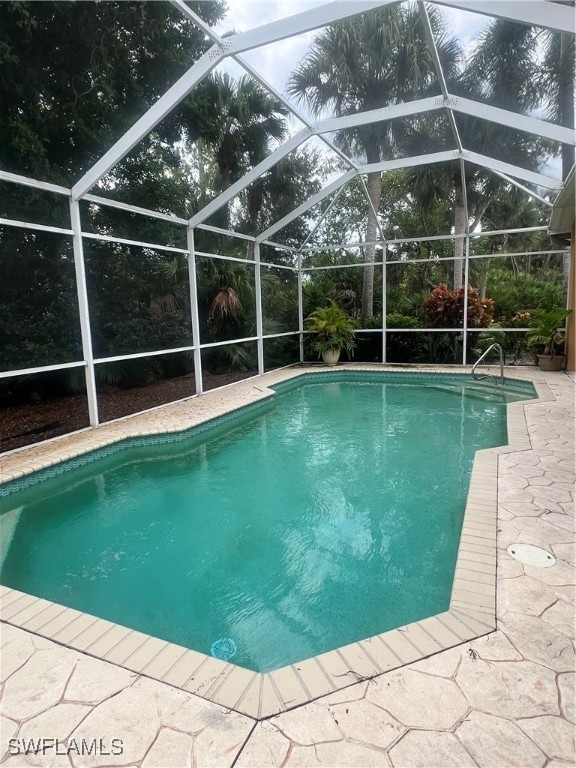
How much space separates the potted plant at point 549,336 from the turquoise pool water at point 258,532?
144 inches

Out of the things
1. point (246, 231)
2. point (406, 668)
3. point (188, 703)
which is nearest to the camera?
point (188, 703)

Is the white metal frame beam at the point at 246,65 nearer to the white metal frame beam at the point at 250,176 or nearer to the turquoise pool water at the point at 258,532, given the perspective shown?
the white metal frame beam at the point at 250,176

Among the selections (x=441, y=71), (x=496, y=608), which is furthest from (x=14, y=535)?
(x=441, y=71)

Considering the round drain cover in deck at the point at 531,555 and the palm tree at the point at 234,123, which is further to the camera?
the palm tree at the point at 234,123

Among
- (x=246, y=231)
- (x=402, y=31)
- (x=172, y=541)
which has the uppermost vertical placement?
(x=402, y=31)

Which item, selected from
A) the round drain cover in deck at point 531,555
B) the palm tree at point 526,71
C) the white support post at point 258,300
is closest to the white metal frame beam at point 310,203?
the white support post at point 258,300

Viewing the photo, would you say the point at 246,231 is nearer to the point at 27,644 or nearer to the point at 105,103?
the point at 105,103

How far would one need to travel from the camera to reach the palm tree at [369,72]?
6.80m

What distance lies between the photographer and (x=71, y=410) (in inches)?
282

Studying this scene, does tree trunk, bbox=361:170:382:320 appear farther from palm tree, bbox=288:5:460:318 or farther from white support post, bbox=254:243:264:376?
white support post, bbox=254:243:264:376

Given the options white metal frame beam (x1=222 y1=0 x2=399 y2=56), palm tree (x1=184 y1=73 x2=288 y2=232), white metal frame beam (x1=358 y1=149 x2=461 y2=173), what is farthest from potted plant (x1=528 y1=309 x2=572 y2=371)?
white metal frame beam (x1=222 y1=0 x2=399 y2=56)

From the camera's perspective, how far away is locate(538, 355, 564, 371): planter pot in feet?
29.3

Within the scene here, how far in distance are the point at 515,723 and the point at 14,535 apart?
3.48 meters

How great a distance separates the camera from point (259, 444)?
18.4 ft
